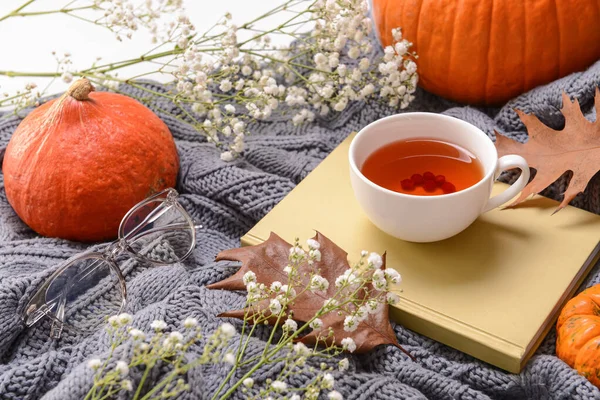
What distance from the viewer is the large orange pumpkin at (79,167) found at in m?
1.08

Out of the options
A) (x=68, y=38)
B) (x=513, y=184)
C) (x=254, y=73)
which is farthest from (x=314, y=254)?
(x=68, y=38)

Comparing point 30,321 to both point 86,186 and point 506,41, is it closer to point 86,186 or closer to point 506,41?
point 86,186

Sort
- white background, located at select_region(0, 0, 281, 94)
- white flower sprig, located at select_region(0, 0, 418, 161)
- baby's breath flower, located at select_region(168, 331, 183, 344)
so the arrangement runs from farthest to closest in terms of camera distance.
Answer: white background, located at select_region(0, 0, 281, 94) → white flower sprig, located at select_region(0, 0, 418, 161) → baby's breath flower, located at select_region(168, 331, 183, 344)

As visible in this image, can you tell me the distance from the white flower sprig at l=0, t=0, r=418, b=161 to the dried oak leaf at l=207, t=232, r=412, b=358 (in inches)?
10.9

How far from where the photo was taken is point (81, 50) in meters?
1.69

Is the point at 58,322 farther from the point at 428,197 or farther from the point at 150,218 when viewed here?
the point at 428,197

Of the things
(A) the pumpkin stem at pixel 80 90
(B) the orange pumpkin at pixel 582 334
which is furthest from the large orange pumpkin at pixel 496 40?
(A) the pumpkin stem at pixel 80 90

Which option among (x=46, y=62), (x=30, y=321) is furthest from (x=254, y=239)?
(x=46, y=62)

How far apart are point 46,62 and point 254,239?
0.86m

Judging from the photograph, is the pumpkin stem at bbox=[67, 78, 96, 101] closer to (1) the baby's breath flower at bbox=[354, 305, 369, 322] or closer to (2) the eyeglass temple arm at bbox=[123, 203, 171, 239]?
(2) the eyeglass temple arm at bbox=[123, 203, 171, 239]

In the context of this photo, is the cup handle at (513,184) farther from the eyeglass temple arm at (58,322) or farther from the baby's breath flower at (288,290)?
the eyeglass temple arm at (58,322)

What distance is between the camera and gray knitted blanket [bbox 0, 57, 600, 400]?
0.87 metres

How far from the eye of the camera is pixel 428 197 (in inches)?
36.1

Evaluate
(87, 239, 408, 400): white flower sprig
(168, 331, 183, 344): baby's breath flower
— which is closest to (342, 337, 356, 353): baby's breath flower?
(87, 239, 408, 400): white flower sprig
